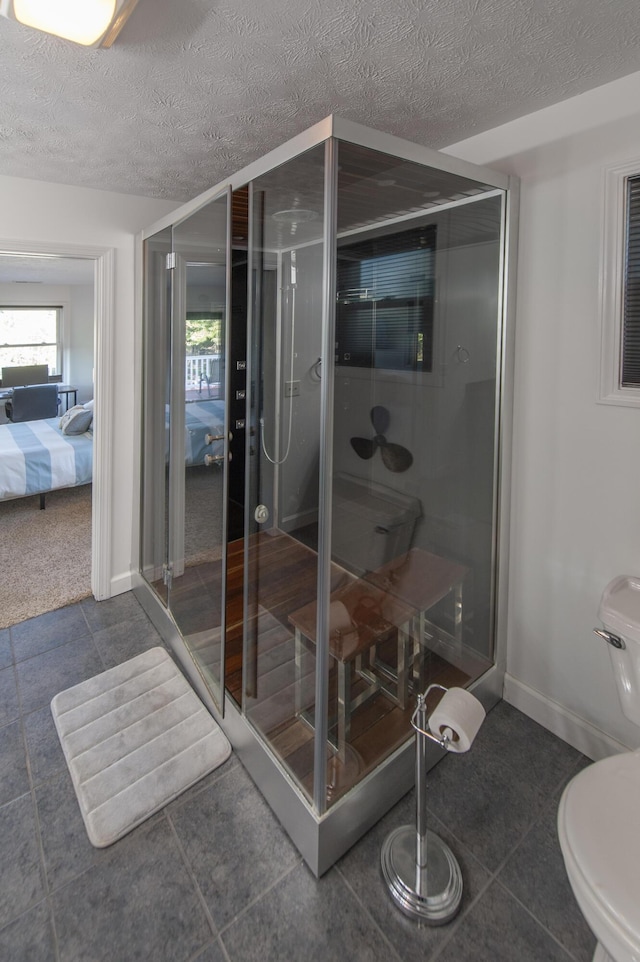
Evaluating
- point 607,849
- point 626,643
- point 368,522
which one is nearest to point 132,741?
point 368,522

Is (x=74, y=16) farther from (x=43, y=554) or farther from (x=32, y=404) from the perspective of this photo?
(x=32, y=404)

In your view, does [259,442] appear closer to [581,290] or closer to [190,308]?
[190,308]

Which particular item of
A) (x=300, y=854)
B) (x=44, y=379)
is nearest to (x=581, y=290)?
(x=300, y=854)

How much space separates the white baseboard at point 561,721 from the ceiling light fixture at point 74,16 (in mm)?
2446

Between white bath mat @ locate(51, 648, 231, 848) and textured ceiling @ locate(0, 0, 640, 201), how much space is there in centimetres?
226

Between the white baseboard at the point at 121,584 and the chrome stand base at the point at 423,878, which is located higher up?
the white baseboard at the point at 121,584

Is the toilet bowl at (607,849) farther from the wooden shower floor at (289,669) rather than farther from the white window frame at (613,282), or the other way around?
the white window frame at (613,282)

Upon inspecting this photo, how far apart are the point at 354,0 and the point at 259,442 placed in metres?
1.30

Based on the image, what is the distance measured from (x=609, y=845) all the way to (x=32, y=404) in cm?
626

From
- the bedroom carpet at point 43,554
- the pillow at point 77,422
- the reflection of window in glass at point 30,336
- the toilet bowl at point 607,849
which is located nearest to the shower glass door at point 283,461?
the toilet bowl at point 607,849

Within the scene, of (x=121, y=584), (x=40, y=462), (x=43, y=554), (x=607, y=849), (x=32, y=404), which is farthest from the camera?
(x=32, y=404)

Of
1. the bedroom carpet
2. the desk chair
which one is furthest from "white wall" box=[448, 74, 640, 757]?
the desk chair

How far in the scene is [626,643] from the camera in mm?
1417

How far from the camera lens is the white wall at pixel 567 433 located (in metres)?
1.59
